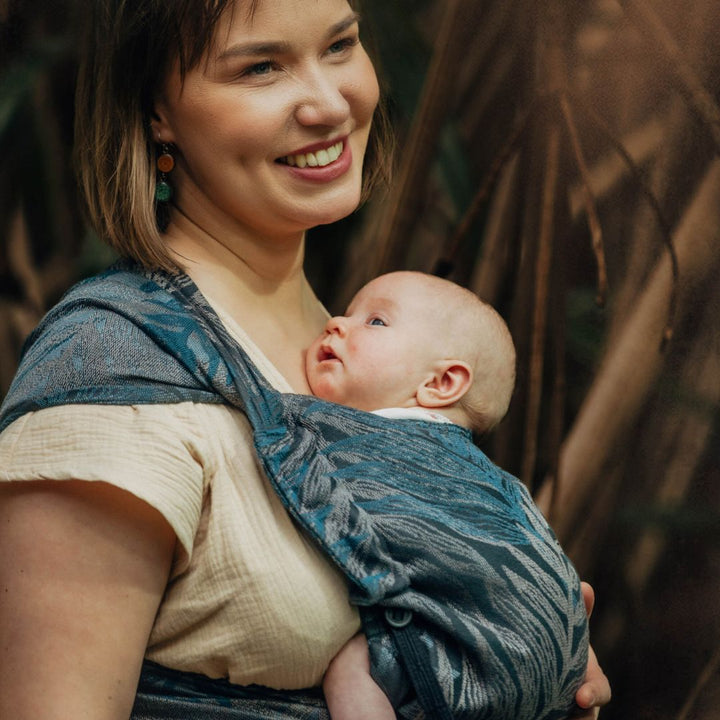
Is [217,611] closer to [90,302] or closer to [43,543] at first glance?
[43,543]

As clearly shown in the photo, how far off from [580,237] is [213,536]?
1.21 meters

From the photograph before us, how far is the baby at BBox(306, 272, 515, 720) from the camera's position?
1.46 m

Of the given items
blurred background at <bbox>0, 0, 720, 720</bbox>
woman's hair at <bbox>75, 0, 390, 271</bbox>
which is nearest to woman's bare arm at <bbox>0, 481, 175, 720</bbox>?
woman's hair at <bbox>75, 0, 390, 271</bbox>

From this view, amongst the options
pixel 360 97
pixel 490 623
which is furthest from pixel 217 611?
pixel 360 97

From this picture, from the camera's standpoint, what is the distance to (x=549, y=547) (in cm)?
136

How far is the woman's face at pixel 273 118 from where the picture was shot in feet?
4.40

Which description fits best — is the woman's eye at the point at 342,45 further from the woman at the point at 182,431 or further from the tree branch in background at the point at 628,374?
the tree branch in background at the point at 628,374

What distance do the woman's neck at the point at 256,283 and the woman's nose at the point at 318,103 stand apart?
7.8 inches

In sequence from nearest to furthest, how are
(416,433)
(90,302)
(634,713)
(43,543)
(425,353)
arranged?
(43,543), (90,302), (416,433), (425,353), (634,713)

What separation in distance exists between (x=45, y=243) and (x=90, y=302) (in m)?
0.96

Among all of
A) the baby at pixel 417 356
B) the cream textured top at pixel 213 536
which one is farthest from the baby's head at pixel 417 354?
the cream textured top at pixel 213 536

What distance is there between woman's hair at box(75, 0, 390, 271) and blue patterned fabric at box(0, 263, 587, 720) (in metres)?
0.08

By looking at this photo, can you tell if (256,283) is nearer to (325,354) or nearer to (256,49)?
(325,354)

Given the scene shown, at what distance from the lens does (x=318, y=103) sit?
4.53 feet
